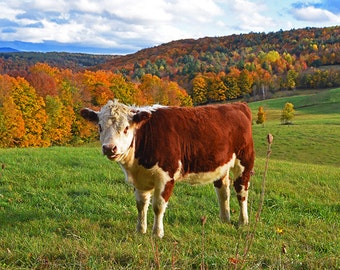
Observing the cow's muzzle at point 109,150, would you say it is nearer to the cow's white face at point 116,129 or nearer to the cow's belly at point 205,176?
the cow's white face at point 116,129

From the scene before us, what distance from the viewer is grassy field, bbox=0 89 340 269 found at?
14.6 ft

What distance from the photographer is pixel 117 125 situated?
18.5 feet

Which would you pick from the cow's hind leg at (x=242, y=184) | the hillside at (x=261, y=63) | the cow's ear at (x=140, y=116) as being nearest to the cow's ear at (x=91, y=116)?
the cow's ear at (x=140, y=116)

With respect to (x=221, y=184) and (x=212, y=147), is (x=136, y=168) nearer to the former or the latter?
(x=212, y=147)

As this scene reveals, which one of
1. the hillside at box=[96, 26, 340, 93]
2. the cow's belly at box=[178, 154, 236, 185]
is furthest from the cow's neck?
the hillside at box=[96, 26, 340, 93]

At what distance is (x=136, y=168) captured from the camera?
20.3 feet

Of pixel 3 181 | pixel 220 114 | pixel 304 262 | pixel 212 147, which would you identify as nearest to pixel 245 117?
pixel 220 114

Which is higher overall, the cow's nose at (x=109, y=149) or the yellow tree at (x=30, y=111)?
the cow's nose at (x=109, y=149)

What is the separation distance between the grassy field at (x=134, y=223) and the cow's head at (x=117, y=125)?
1.27 metres

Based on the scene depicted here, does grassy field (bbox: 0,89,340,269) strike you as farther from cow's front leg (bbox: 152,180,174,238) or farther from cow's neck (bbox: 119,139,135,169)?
cow's neck (bbox: 119,139,135,169)

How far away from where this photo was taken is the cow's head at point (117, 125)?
545cm

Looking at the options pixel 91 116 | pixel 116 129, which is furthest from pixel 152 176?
pixel 91 116

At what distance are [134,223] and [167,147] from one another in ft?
5.19

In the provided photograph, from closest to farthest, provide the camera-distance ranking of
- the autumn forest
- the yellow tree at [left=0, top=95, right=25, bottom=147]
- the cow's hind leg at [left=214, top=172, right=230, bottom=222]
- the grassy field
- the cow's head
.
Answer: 1. the grassy field
2. the cow's head
3. the cow's hind leg at [left=214, top=172, right=230, bottom=222]
4. the yellow tree at [left=0, top=95, right=25, bottom=147]
5. the autumn forest
